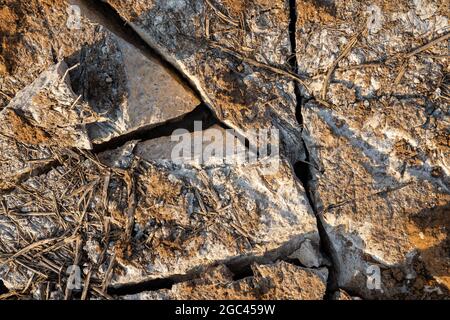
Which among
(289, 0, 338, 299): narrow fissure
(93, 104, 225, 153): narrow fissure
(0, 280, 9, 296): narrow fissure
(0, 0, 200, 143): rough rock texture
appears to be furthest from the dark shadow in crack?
(0, 0, 200, 143): rough rock texture

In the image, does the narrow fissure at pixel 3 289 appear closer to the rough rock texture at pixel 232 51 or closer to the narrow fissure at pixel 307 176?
the rough rock texture at pixel 232 51

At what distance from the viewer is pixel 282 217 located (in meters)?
2.90

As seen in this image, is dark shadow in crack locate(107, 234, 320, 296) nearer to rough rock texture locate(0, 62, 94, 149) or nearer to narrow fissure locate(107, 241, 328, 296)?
narrow fissure locate(107, 241, 328, 296)

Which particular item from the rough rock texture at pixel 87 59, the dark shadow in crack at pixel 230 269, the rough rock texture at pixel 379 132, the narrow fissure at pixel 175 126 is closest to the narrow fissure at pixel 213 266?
the dark shadow in crack at pixel 230 269

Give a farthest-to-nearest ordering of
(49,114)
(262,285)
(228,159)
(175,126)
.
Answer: (175,126), (228,159), (262,285), (49,114)

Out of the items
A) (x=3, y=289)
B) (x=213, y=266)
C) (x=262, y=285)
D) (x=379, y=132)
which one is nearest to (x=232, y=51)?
(x=379, y=132)

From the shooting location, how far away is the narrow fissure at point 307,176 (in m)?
2.95

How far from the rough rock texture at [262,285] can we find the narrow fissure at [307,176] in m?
0.15

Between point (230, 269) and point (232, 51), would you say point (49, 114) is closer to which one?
point (232, 51)

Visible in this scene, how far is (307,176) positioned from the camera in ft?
9.86

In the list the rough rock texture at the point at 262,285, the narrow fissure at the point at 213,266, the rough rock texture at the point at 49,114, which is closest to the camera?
the rough rock texture at the point at 49,114

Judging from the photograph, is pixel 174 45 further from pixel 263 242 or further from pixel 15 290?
pixel 15 290

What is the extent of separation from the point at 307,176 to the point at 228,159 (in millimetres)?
587

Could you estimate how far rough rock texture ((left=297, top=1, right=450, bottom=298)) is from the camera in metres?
2.86
